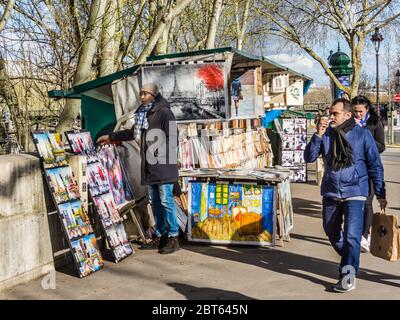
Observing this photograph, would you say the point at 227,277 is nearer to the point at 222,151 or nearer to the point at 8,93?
the point at 222,151

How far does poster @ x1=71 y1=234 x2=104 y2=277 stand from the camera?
6.13 m

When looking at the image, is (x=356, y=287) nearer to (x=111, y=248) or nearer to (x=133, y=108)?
(x=111, y=248)

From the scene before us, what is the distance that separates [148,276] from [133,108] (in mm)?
3253

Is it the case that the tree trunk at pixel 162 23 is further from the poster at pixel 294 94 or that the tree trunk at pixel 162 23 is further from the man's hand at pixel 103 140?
the man's hand at pixel 103 140

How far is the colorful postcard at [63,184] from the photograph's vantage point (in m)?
6.15

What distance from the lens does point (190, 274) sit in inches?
249

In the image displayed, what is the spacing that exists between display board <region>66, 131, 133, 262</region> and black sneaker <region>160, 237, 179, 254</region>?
0.39m

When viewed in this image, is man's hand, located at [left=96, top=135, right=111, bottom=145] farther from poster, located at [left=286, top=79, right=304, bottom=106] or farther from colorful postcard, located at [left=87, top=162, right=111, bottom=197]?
poster, located at [left=286, top=79, right=304, bottom=106]

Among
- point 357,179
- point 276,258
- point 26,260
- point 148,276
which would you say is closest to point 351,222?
point 357,179

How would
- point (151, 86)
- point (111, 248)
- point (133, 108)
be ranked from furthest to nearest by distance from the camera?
point (133, 108)
point (151, 86)
point (111, 248)

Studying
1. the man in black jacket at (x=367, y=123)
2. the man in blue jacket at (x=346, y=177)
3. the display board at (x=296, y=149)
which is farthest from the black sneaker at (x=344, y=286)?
the display board at (x=296, y=149)

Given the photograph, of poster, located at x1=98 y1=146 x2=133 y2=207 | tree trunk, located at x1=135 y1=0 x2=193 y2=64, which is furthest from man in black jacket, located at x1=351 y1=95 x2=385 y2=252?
tree trunk, located at x1=135 y1=0 x2=193 y2=64

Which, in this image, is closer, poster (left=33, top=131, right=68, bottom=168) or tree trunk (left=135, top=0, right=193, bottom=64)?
poster (left=33, top=131, right=68, bottom=168)

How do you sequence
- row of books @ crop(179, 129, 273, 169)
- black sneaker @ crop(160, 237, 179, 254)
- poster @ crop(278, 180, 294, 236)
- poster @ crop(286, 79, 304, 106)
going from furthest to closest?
poster @ crop(286, 79, 304, 106) → row of books @ crop(179, 129, 273, 169) → poster @ crop(278, 180, 294, 236) → black sneaker @ crop(160, 237, 179, 254)
